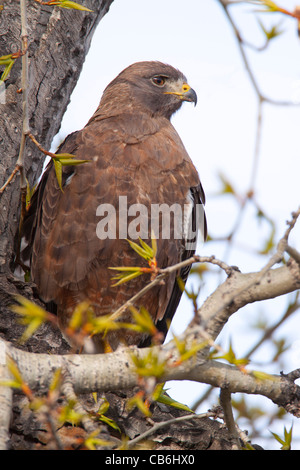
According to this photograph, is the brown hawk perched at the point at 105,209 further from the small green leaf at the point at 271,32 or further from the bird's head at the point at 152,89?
the small green leaf at the point at 271,32

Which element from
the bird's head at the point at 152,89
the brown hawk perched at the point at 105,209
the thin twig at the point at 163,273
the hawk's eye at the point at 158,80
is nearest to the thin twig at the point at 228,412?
the thin twig at the point at 163,273

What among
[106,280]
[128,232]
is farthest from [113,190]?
[106,280]

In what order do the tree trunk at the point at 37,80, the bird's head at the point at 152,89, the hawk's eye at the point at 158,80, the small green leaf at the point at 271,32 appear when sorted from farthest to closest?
1. the hawk's eye at the point at 158,80
2. the bird's head at the point at 152,89
3. the tree trunk at the point at 37,80
4. the small green leaf at the point at 271,32

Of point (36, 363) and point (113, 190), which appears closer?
point (36, 363)

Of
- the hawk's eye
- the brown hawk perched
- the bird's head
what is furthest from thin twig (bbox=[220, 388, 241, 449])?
the hawk's eye

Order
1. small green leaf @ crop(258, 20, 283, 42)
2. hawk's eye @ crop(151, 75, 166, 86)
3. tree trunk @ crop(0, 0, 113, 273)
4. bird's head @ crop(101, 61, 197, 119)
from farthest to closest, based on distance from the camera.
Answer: hawk's eye @ crop(151, 75, 166, 86) < bird's head @ crop(101, 61, 197, 119) < tree trunk @ crop(0, 0, 113, 273) < small green leaf @ crop(258, 20, 283, 42)

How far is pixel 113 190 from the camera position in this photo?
10.4 feet

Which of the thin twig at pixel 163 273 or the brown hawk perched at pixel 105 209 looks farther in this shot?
the brown hawk perched at pixel 105 209

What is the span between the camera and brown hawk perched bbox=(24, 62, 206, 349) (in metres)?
3.19

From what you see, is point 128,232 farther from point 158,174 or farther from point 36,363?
point 36,363

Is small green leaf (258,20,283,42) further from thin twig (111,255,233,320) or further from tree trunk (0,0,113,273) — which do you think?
tree trunk (0,0,113,273)

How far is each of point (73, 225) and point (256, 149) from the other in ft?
5.85

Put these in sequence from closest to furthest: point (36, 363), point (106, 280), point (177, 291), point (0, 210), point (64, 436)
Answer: point (36, 363) → point (64, 436) → point (0, 210) → point (106, 280) → point (177, 291)

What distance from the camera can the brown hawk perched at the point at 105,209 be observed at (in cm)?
319
